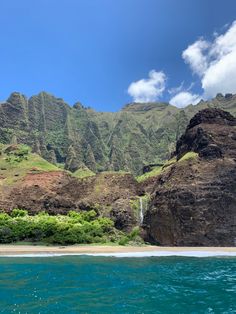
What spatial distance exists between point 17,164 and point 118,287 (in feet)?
372

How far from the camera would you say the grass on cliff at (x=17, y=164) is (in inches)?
5591

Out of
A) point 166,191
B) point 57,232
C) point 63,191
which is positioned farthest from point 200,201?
point 63,191

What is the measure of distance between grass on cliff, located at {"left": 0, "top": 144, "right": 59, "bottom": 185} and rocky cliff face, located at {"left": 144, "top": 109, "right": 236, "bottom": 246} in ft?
160

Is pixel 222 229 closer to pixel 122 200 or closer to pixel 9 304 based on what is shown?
pixel 122 200

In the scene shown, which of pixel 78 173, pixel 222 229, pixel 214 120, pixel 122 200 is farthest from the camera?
pixel 78 173

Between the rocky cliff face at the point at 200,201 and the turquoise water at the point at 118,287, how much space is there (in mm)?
37620

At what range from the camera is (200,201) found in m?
105

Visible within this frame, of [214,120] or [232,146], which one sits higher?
[214,120]

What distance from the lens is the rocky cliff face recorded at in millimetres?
101688

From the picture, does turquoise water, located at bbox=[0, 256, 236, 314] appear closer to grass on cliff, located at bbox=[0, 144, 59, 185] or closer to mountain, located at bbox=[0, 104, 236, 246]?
mountain, located at bbox=[0, 104, 236, 246]

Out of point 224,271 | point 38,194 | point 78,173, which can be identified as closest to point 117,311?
point 224,271

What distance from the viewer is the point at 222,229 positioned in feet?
332

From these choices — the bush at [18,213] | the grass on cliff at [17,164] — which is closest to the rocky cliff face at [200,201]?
the bush at [18,213]

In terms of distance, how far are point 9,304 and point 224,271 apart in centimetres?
3107
